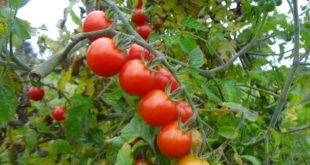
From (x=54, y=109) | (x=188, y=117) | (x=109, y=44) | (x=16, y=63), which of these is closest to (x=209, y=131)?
(x=188, y=117)

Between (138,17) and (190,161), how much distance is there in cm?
59

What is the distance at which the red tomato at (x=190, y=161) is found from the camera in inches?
32.3

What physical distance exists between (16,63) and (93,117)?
0.24 meters

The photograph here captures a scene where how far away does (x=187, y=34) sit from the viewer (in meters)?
1.27

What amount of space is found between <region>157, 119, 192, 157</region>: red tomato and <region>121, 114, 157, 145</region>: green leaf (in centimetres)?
5

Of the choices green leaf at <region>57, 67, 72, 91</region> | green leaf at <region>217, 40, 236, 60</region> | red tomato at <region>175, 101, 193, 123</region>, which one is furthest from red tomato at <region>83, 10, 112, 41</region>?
green leaf at <region>217, 40, 236, 60</region>

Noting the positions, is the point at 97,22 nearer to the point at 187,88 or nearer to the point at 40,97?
the point at 187,88

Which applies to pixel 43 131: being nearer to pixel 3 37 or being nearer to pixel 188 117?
pixel 3 37

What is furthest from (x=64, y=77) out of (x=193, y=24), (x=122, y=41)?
(x=122, y=41)

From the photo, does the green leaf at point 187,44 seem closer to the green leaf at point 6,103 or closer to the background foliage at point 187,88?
the background foliage at point 187,88

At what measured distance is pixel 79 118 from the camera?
3.81ft

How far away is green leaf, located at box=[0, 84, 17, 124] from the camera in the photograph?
42.4 inches

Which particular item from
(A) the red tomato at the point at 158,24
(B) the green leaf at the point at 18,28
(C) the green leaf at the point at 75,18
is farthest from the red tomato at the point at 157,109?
(A) the red tomato at the point at 158,24

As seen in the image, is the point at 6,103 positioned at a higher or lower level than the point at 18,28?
lower
